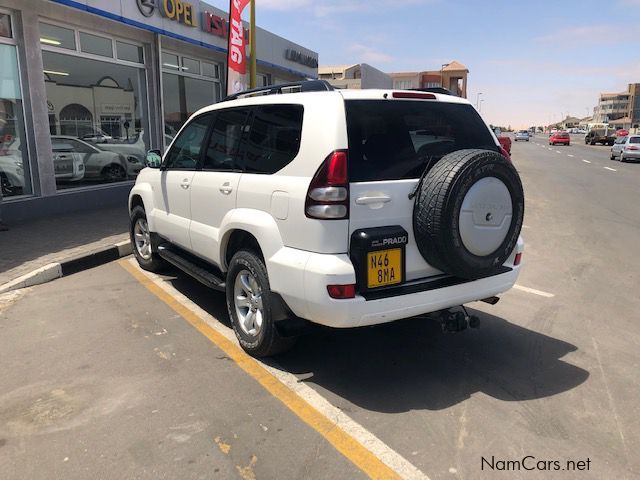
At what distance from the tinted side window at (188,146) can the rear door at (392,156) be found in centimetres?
197

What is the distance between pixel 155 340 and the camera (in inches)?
169

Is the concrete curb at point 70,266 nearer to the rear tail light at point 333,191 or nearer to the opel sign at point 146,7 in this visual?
the rear tail light at point 333,191

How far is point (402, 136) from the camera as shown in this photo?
3539 mm

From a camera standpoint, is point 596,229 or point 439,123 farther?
point 596,229

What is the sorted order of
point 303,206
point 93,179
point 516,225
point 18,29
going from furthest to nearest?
point 93,179 → point 18,29 → point 516,225 → point 303,206

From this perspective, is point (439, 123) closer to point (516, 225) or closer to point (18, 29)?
point (516, 225)

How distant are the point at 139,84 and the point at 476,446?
1157 cm

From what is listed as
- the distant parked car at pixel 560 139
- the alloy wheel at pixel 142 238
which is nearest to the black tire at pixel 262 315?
the alloy wheel at pixel 142 238

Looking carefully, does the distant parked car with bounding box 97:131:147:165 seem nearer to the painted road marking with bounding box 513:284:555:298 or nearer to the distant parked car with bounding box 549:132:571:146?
the painted road marking with bounding box 513:284:555:298

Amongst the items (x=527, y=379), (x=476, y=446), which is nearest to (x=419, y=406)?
(x=476, y=446)

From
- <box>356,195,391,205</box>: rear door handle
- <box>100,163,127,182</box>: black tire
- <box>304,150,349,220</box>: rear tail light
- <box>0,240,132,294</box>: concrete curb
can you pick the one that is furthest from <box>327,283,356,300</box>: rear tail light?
<box>100,163,127,182</box>: black tire

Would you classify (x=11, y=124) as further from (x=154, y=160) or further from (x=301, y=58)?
(x=301, y=58)

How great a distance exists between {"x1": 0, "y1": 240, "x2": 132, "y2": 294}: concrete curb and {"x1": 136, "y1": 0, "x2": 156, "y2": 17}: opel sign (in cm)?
584

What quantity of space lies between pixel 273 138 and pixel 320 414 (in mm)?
1944
